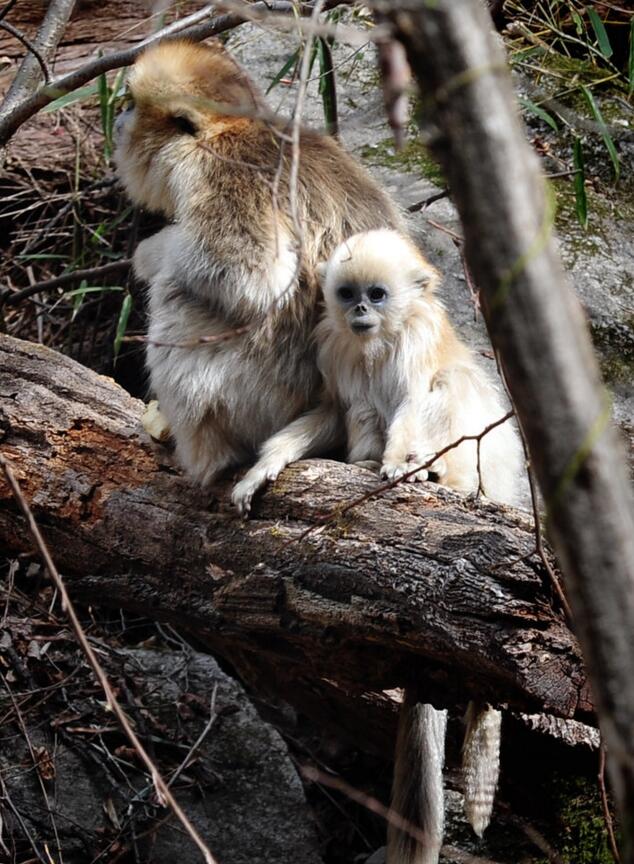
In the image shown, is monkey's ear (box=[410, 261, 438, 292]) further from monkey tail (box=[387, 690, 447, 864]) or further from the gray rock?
the gray rock

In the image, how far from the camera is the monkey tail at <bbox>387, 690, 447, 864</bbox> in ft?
12.0

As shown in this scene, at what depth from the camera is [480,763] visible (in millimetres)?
3553

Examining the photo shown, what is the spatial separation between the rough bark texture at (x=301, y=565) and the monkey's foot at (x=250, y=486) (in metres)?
0.04

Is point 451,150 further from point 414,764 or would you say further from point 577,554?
point 414,764

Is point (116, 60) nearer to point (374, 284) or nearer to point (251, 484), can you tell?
point (374, 284)

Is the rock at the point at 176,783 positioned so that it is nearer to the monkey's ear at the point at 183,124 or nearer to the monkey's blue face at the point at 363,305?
the monkey's blue face at the point at 363,305

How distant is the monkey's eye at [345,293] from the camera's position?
12.7 ft

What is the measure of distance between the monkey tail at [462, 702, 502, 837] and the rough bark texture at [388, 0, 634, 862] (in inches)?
93.4

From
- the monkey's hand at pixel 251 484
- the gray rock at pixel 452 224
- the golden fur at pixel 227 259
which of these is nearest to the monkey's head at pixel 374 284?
the golden fur at pixel 227 259

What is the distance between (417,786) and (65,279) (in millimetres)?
3733

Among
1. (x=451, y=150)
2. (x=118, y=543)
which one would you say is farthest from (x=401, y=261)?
(x=451, y=150)

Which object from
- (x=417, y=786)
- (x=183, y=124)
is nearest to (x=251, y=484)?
(x=417, y=786)

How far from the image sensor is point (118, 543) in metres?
4.13

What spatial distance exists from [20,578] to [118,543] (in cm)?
245
